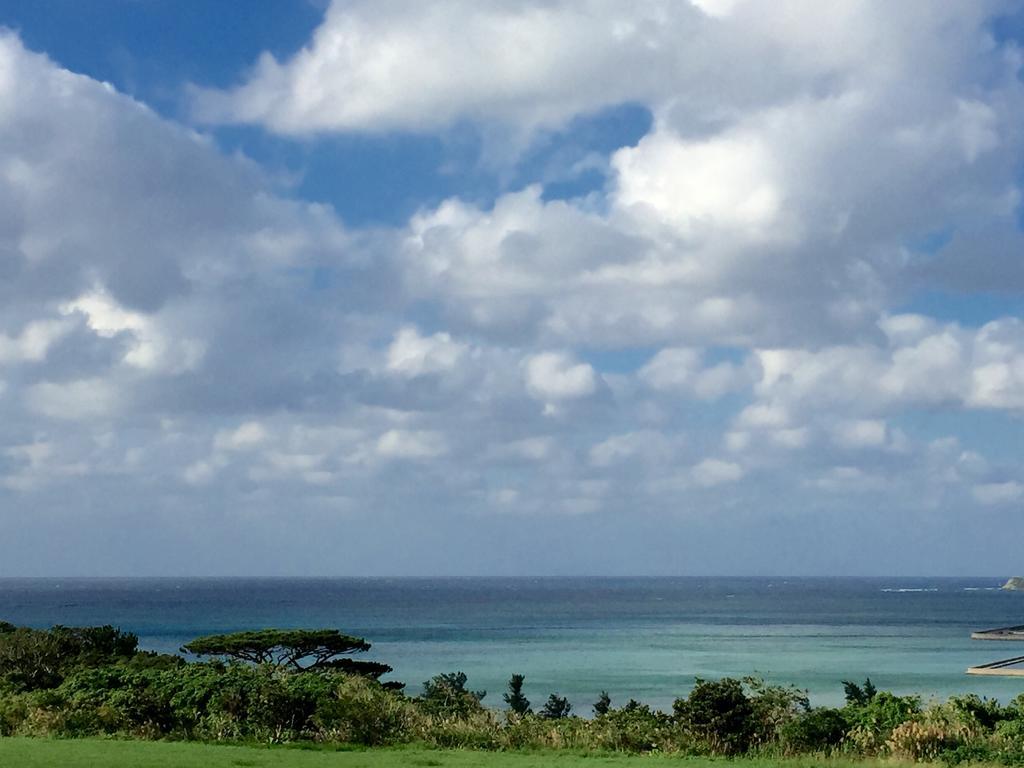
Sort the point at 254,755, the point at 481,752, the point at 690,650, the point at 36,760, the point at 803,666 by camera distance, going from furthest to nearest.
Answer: the point at 690,650, the point at 803,666, the point at 481,752, the point at 254,755, the point at 36,760

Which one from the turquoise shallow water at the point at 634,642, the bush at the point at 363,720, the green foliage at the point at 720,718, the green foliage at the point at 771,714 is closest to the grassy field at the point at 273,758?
the bush at the point at 363,720

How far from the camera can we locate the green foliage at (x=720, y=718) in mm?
23344

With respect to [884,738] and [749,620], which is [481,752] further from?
[749,620]

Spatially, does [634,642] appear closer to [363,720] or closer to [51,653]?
[51,653]

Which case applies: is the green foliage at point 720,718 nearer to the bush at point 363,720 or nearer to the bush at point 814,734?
the bush at point 814,734

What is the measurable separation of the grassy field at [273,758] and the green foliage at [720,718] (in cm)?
164

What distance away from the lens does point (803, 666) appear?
235 feet

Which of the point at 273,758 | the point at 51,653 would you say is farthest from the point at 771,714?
the point at 51,653

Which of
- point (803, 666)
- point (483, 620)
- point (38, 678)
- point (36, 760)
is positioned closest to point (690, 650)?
point (803, 666)

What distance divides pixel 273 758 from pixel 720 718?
9695 mm

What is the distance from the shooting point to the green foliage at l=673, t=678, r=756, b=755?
23.3 m

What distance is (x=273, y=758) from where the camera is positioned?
→ 20359 millimetres

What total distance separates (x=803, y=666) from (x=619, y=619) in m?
68.7

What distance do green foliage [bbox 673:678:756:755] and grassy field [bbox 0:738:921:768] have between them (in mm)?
1637
